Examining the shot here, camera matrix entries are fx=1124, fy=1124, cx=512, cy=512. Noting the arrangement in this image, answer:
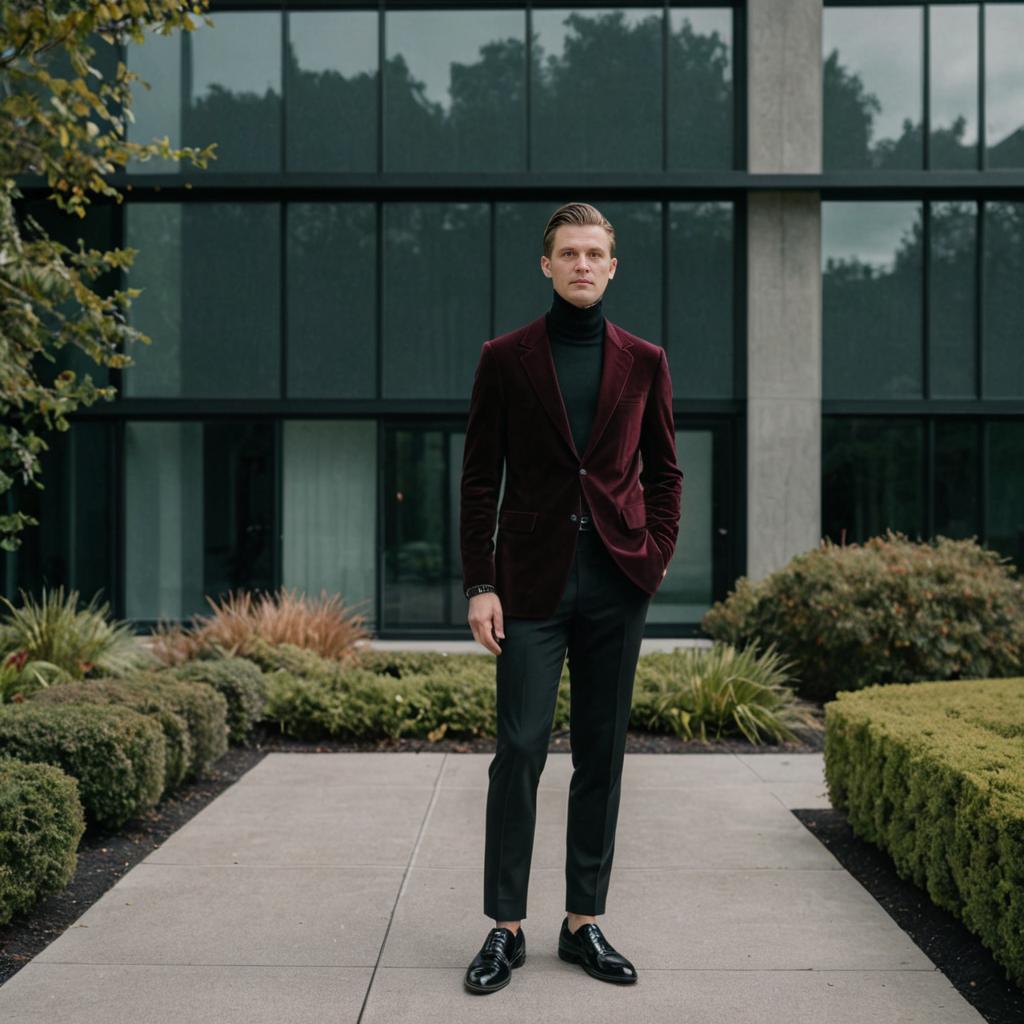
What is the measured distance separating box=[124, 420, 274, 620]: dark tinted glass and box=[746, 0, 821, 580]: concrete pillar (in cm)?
550

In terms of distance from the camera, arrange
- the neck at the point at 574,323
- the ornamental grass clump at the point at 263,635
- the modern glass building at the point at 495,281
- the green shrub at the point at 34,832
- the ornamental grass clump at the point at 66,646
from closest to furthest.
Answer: the neck at the point at 574,323 < the green shrub at the point at 34,832 < the ornamental grass clump at the point at 66,646 < the ornamental grass clump at the point at 263,635 < the modern glass building at the point at 495,281

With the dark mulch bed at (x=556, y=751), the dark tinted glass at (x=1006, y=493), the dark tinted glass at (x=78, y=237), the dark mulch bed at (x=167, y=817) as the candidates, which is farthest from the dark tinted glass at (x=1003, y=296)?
the dark tinted glass at (x=78, y=237)

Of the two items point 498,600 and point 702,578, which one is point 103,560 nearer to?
point 702,578

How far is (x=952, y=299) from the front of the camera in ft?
41.5

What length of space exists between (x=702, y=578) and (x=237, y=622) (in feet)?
19.3

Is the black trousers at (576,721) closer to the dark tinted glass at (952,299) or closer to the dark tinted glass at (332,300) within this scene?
the dark tinted glass at (332,300)

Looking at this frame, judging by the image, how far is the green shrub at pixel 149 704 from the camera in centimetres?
521

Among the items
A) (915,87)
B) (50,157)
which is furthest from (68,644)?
(915,87)

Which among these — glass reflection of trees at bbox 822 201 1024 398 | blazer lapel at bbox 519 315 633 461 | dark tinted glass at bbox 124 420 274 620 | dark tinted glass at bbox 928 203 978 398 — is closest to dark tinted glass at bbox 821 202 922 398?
glass reflection of trees at bbox 822 201 1024 398

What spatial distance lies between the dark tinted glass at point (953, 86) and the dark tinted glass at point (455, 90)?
15.2ft

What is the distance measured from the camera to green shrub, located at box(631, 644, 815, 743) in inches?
283

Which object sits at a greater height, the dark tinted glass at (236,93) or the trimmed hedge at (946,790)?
the dark tinted glass at (236,93)

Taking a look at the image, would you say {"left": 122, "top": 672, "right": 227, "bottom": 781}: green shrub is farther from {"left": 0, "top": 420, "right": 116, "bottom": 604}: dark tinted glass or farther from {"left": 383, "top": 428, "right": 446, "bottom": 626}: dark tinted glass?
{"left": 0, "top": 420, "right": 116, "bottom": 604}: dark tinted glass

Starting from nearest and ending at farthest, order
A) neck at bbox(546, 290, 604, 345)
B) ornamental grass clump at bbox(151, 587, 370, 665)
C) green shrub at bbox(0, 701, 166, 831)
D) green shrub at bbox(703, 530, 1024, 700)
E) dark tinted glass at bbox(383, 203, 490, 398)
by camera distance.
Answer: neck at bbox(546, 290, 604, 345) → green shrub at bbox(0, 701, 166, 831) → green shrub at bbox(703, 530, 1024, 700) → ornamental grass clump at bbox(151, 587, 370, 665) → dark tinted glass at bbox(383, 203, 490, 398)
